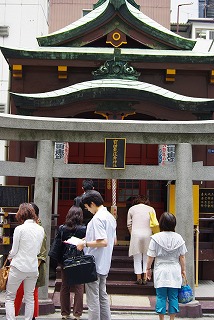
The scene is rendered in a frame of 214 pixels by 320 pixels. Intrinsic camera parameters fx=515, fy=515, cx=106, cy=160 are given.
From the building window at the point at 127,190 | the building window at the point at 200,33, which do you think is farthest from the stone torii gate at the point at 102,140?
the building window at the point at 200,33

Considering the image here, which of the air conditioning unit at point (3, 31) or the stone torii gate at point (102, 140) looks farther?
the air conditioning unit at point (3, 31)

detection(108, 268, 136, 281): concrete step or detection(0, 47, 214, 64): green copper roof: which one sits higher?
detection(0, 47, 214, 64): green copper roof

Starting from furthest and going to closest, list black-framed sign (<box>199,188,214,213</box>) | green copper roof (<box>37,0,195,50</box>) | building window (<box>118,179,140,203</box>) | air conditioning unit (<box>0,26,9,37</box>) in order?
air conditioning unit (<box>0,26,9,37</box>), building window (<box>118,179,140,203</box>), green copper roof (<box>37,0,195,50</box>), black-framed sign (<box>199,188,214,213</box>)

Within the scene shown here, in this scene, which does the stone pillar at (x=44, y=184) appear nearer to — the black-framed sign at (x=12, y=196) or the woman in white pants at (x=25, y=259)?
the black-framed sign at (x=12, y=196)

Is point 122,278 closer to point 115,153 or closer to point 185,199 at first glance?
point 185,199

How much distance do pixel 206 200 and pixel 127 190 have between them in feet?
12.5

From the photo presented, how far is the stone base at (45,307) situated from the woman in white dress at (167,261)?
7.29ft

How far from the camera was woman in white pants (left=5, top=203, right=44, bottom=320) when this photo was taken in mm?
6836

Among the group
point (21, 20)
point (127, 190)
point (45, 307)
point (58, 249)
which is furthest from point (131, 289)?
point (21, 20)

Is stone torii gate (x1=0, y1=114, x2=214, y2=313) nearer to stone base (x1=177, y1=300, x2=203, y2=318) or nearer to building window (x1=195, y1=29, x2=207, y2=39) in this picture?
stone base (x1=177, y1=300, x2=203, y2=318)

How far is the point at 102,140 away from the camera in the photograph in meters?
9.12

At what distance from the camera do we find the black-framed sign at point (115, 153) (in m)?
9.01

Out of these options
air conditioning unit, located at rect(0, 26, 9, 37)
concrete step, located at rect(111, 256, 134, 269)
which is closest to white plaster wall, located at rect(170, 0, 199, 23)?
air conditioning unit, located at rect(0, 26, 9, 37)

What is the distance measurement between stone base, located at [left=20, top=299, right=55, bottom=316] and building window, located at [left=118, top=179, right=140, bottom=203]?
5.46m
